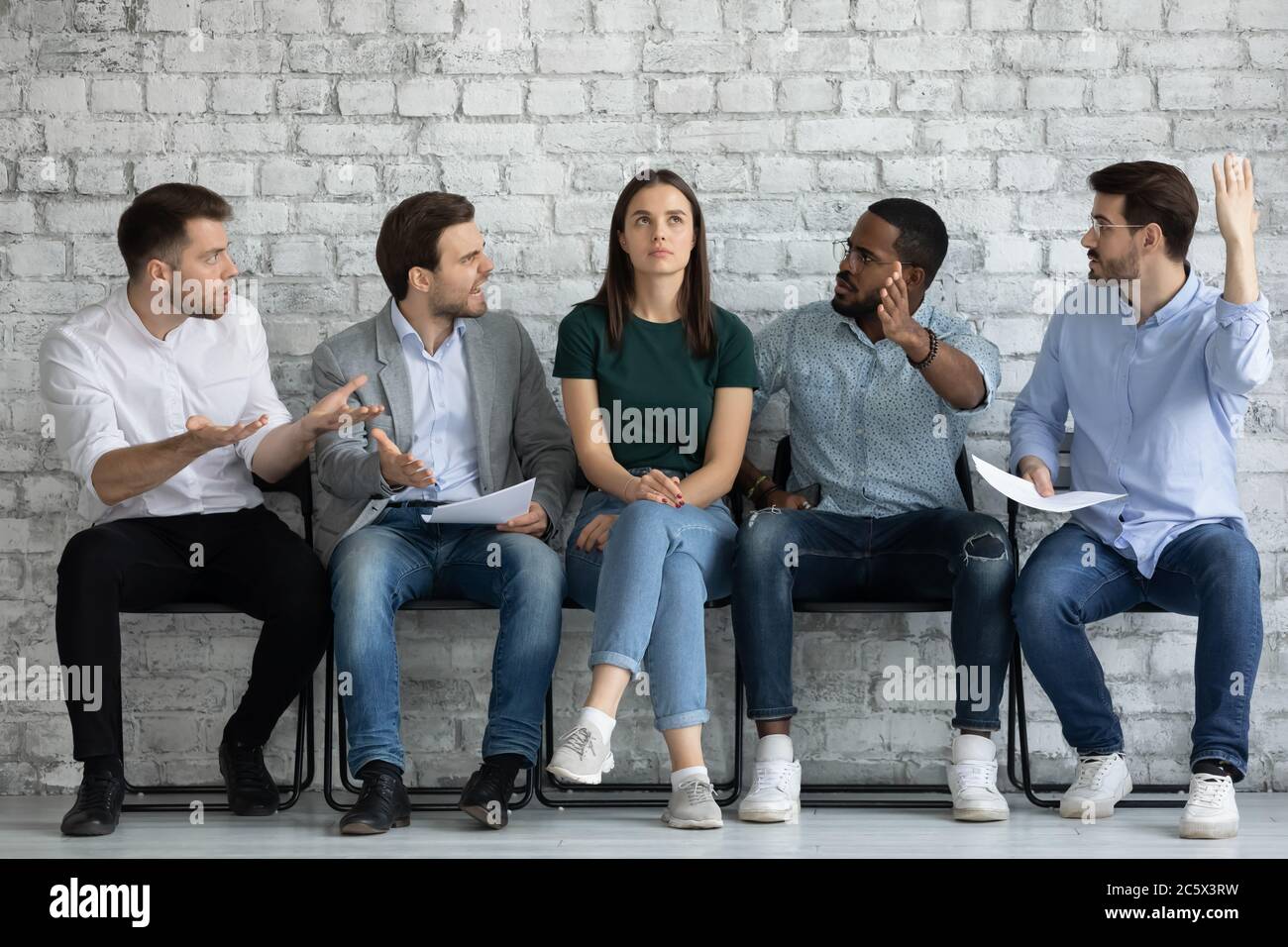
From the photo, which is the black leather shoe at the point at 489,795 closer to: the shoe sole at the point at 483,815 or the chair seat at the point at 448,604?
the shoe sole at the point at 483,815

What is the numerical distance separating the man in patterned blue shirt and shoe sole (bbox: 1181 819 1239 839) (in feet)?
1.22

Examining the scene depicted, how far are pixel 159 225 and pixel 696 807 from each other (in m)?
1.76

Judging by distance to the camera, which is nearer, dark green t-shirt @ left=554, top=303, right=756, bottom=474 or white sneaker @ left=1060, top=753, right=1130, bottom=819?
white sneaker @ left=1060, top=753, right=1130, bottom=819

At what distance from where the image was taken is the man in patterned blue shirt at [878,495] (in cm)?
296

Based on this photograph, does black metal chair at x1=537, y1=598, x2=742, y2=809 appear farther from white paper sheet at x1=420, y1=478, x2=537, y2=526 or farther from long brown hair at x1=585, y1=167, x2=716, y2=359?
long brown hair at x1=585, y1=167, x2=716, y2=359

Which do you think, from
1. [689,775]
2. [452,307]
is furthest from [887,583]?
[452,307]

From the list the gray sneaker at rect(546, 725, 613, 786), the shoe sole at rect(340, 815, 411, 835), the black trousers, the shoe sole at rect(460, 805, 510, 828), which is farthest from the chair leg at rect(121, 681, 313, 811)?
the gray sneaker at rect(546, 725, 613, 786)

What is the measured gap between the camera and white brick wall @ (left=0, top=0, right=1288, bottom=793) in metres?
3.48

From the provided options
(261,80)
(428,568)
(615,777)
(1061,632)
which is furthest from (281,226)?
(1061,632)

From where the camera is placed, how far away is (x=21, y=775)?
11.5ft

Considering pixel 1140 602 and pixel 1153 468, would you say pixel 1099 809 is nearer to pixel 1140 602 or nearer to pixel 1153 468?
pixel 1140 602

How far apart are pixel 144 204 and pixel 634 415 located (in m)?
1.21

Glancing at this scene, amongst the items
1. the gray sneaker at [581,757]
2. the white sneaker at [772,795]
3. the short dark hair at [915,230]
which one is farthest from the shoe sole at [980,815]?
the short dark hair at [915,230]

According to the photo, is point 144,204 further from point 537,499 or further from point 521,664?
point 521,664
